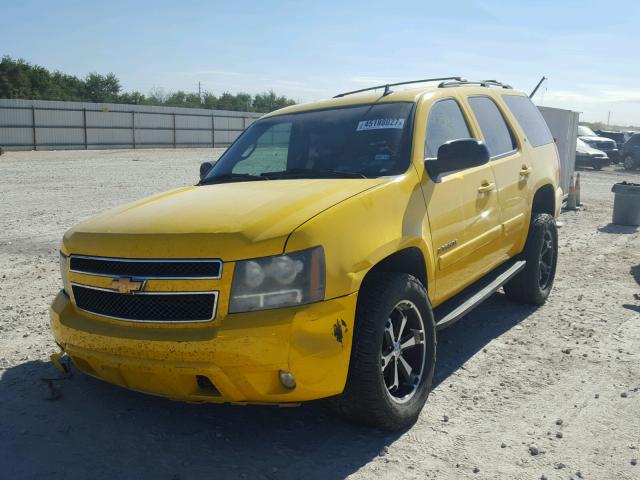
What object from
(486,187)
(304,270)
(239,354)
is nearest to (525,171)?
(486,187)

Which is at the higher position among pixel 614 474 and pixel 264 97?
pixel 264 97

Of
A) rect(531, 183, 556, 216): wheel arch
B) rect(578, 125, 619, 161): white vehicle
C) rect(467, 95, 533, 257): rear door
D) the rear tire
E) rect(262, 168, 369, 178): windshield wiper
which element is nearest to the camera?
rect(262, 168, 369, 178): windshield wiper

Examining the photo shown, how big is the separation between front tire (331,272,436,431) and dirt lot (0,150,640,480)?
Answer: 0.17 m

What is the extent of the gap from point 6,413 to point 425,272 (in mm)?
2555

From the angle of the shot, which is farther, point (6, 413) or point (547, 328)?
point (547, 328)

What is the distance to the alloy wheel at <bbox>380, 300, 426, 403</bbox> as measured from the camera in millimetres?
3406

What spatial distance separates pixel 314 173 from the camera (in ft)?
13.2

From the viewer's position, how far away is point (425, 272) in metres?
3.76

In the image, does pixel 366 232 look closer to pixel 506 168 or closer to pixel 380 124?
pixel 380 124

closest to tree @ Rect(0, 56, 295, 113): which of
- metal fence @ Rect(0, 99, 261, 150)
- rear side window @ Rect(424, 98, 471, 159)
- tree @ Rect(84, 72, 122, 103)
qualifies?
tree @ Rect(84, 72, 122, 103)

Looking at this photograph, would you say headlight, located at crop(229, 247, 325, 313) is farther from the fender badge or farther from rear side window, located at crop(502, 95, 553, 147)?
rear side window, located at crop(502, 95, 553, 147)

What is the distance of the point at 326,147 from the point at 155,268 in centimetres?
169

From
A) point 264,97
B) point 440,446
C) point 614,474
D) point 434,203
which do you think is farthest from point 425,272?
point 264,97

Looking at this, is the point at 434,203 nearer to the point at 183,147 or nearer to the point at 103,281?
the point at 103,281
